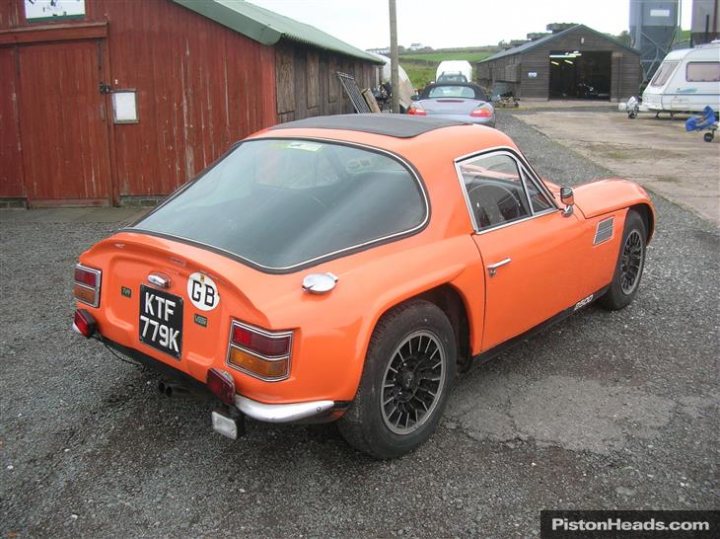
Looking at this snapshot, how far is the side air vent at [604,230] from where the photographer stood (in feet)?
14.4

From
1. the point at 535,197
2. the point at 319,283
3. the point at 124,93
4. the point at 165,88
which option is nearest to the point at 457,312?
the point at 319,283

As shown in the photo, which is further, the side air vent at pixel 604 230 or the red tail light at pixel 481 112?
the red tail light at pixel 481 112

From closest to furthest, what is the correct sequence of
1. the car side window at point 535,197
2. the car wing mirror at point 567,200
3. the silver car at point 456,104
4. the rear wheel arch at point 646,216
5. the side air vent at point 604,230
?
the car side window at point 535,197, the car wing mirror at point 567,200, the side air vent at point 604,230, the rear wheel arch at point 646,216, the silver car at point 456,104

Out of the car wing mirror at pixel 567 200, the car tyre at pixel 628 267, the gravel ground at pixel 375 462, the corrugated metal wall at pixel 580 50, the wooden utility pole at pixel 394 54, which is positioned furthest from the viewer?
the corrugated metal wall at pixel 580 50

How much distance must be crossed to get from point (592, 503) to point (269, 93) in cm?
759

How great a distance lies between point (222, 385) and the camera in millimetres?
2662

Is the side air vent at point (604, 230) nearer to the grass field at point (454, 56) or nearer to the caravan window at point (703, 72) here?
the caravan window at point (703, 72)

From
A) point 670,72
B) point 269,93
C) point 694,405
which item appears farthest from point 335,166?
point 670,72

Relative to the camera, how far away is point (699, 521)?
107 inches

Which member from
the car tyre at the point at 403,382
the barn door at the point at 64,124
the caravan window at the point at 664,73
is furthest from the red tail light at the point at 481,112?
A: the car tyre at the point at 403,382

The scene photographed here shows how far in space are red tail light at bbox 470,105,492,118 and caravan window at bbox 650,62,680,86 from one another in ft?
39.7

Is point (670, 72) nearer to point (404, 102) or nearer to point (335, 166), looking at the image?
point (404, 102)

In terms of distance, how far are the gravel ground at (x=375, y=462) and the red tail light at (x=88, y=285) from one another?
0.65m

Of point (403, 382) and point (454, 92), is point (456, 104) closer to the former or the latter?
point (454, 92)
